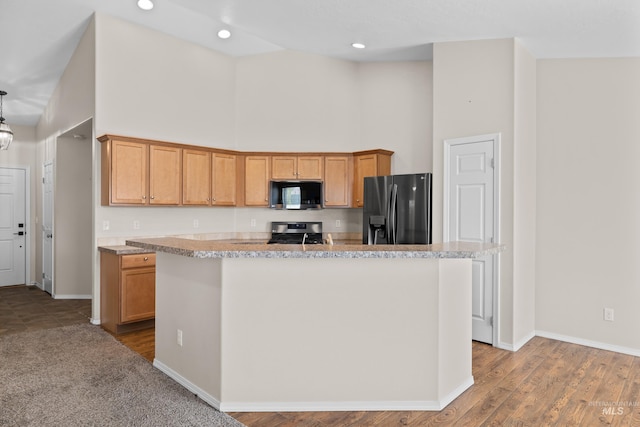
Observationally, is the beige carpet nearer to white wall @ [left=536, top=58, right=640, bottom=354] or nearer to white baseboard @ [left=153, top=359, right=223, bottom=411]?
white baseboard @ [left=153, top=359, right=223, bottom=411]

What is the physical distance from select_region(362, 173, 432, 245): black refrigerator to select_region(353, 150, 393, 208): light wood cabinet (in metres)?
0.41

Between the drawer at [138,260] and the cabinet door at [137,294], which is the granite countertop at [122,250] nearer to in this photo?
the drawer at [138,260]

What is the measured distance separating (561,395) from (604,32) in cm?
308

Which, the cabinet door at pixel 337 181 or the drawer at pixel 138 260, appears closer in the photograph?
the drawer at pixel 138 260

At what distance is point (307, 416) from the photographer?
2.52 m

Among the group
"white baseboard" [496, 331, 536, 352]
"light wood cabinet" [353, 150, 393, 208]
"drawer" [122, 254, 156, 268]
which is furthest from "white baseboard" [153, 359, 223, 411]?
"light wood cabinet" [353, 150, 393, 208]

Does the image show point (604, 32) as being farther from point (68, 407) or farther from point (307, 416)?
point (68, 407)

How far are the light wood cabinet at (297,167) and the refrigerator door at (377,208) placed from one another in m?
0.86

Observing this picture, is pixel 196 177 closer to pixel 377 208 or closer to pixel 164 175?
pixel 164 175

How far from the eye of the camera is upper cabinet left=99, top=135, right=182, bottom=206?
4531 millimetres

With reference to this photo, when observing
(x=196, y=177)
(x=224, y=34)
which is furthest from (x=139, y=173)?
(x=224, y=34)

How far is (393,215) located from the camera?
15.4ft

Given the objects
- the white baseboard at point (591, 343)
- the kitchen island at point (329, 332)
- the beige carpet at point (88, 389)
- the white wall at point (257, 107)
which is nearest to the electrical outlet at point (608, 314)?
the white baseboard at point (591, 343)

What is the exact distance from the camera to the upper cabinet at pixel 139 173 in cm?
453
